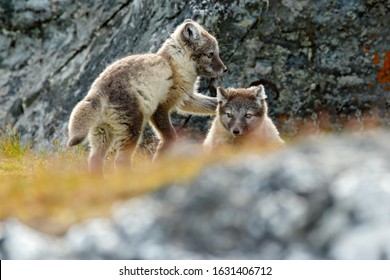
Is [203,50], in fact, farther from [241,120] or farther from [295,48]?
[241,120]

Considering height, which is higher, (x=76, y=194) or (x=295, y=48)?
(x=76, y=194)

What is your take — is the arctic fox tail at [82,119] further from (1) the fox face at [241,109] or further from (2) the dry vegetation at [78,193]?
(2) the dry vegetation at [78,193]

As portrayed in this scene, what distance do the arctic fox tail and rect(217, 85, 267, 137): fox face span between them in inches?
65.2

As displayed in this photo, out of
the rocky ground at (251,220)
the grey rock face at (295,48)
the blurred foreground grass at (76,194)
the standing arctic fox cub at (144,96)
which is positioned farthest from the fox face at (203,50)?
the rocky ground at (251,220)

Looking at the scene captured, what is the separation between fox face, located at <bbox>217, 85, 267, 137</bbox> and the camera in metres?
11.2

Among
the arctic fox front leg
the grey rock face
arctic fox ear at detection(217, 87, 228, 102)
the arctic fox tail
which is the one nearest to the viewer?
the arctic fox tail

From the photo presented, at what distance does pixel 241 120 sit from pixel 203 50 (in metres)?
1.88

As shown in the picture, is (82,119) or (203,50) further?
(203,50)

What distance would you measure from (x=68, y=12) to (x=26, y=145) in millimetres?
2886

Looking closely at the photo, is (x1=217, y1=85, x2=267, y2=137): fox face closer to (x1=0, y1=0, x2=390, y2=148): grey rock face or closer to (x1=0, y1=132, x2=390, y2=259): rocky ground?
(x1=0, y1=0, x2=390, y2=148): grey rock face

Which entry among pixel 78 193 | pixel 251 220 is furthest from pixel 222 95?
pixel 251 220

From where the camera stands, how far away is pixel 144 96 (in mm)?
A: 11469

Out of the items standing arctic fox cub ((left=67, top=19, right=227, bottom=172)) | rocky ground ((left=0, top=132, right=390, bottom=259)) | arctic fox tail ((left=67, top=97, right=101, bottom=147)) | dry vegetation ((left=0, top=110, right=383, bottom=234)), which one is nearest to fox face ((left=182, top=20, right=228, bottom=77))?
standing arctic fox cub ((left=67, top=19, right=227, bottom=172))

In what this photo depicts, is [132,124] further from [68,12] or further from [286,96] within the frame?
[68,12]
